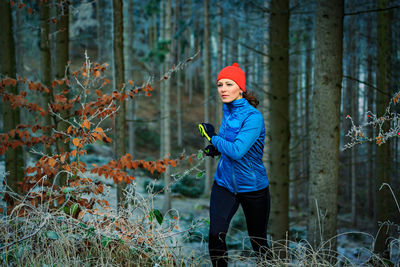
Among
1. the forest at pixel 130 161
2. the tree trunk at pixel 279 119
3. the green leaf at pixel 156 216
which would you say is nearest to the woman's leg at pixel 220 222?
the forest at pixel 130 161

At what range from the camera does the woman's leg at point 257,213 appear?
122 inches

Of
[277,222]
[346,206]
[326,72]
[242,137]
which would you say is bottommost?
[346,206]

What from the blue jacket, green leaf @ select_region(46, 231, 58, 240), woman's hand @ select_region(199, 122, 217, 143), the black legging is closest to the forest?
green leaf @ select_region(46, 231, 58, 240)

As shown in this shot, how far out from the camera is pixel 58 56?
5.89m

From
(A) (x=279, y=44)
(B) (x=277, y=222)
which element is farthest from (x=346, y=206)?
(A) (x=279, y=44)

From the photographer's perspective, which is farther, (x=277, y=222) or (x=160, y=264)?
(x=277, y=222)

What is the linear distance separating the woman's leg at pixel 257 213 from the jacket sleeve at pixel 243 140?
0.44 meters

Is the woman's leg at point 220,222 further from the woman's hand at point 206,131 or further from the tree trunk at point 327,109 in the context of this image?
the tree trunk at point 327,109

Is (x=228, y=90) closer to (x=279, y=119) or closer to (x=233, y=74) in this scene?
(x=233, y=74)

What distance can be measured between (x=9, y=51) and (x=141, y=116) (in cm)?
2474

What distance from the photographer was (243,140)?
2898 millimetres

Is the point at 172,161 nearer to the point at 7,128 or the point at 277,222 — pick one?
the point at 277,222

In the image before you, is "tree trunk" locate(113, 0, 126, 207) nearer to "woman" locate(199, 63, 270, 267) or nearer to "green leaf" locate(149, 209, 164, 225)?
"green leaf" locate(149, 209, 164, 225)

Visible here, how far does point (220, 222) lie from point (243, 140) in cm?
77
